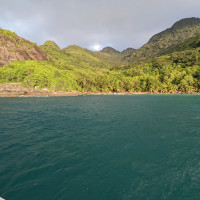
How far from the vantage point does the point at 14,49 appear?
154 metres

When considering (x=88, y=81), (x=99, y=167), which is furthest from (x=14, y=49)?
(x=99, y=167)

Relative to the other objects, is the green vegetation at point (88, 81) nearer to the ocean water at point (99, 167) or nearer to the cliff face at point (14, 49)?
the cliff face at point (14, 49)

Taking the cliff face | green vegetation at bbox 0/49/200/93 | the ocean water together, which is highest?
the cliff face

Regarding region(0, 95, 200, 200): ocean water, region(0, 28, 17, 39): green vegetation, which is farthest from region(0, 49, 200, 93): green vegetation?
region(0, 95, 200, 200): ocean water

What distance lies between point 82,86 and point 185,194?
510 feet

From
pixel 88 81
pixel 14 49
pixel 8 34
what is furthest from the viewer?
pixel 8 34

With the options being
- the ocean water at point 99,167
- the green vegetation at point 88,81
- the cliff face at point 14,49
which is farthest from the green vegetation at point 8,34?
the ocean water at point 99,167

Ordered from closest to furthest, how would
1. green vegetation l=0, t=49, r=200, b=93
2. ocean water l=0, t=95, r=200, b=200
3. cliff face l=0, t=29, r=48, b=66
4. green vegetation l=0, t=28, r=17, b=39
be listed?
ocean water l=0, t=95, r=200, b=200
green vegetation l=0, t=49, r=200, b=93
cliff face l=0, t=29, r=48, b=66
green vegetation l=0, t=28, r=17, b=39

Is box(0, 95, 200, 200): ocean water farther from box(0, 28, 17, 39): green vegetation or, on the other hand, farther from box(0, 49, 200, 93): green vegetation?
box(0, 28, 17, 39): green vegetation

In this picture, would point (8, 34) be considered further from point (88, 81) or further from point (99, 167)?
point (99, 167)

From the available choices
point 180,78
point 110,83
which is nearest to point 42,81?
point 110,83

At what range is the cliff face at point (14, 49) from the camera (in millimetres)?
143875

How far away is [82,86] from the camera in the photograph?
159 m

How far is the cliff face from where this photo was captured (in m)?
144
